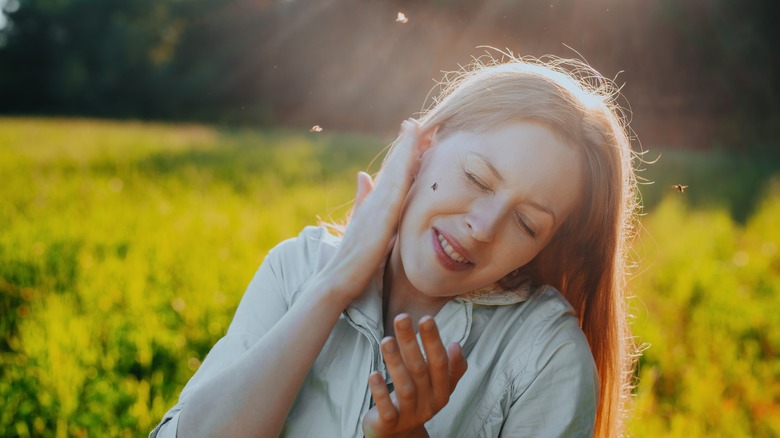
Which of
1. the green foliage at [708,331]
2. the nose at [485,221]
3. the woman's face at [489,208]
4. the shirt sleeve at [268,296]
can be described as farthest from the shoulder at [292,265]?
the green foliage at [708,331]

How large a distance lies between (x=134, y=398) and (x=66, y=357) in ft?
1.48

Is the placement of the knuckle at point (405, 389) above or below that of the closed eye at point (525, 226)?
below

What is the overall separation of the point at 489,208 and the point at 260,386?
0.69m

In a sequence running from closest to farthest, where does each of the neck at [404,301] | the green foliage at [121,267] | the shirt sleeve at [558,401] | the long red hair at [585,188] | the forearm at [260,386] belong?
the forearm at [260,386], the shirt sleeve at [558,401], the long red hair at [585,188], the neck at [404,301], the green foliage at [121,267]

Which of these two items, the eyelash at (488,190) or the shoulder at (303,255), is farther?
the shoulder at (303,255)

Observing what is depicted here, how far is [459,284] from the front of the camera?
179cm

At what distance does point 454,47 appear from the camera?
4.55m

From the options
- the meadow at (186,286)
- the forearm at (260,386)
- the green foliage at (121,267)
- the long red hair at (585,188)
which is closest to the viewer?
the forearm at (260,386)

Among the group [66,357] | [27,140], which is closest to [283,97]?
[27,140]

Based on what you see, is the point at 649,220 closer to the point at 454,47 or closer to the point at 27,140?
the point at 454,47

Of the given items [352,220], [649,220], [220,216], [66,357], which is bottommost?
[649,220]

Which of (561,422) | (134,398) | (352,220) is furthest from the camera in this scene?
(134,398)

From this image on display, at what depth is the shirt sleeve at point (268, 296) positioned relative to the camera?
5.82 feet

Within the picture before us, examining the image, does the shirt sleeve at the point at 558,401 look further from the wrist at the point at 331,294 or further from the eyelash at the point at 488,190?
the wrist at the point at 331,294
